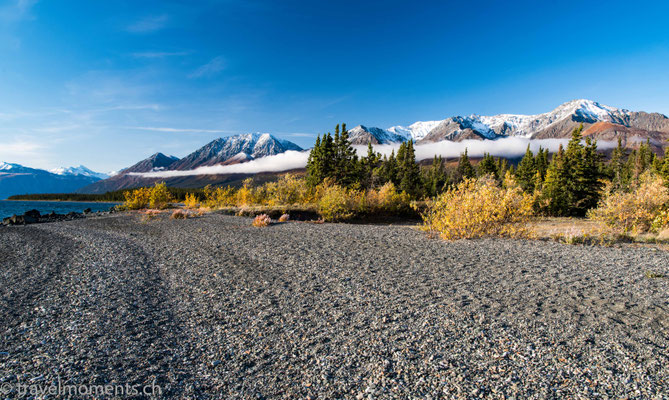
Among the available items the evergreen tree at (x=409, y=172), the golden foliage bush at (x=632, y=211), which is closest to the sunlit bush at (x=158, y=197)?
the golden foliage bush at (x=632, y=211)

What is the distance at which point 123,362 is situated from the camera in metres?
4.25

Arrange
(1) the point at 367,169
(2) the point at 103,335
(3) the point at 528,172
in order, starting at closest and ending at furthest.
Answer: (2) the point at 103,335 < (1) the point at 367,169 < (3) the point at 528,172

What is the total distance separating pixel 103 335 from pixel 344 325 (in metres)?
4.13

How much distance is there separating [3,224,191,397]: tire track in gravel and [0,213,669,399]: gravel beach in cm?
3

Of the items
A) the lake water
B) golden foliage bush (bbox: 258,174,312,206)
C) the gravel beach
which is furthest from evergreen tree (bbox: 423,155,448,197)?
the lake water

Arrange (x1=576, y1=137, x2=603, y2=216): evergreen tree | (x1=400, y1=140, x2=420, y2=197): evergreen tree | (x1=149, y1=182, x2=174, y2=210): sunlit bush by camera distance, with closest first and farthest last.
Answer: (x1=149, y1=182, x2=174, y2=210): sunlit bush → (x1=576, y1=137, x2=603, y2=216): evergreen tree → (x1=400, y1=140, x2=420, y2=197): evergreen tree

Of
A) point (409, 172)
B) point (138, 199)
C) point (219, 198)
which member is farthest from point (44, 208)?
point (409, 172)

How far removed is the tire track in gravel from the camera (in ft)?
13.0

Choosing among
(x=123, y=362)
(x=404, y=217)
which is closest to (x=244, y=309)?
(x=123, y=362)

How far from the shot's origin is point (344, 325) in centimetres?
534

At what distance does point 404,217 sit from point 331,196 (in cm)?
1068

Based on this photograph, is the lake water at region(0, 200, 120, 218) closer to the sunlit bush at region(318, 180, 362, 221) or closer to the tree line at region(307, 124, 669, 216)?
the tree line at region(307, 124, 669, 216)

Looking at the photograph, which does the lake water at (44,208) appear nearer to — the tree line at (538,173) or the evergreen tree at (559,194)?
the tree line at (538,173)

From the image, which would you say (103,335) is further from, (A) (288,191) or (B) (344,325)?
(A) (288,191)
